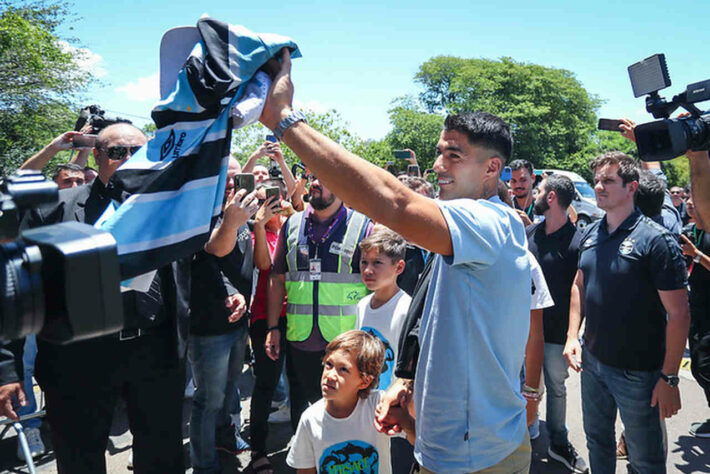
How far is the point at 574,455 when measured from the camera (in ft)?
12.4

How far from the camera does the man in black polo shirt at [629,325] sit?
2.75m

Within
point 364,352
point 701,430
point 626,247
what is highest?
point 626,247

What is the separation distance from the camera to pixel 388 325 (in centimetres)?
296

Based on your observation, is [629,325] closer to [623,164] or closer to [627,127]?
[623,164]

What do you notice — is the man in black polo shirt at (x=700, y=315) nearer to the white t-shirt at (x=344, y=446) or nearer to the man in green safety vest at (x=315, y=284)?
the man in green safety vest at (x=315, y=284)

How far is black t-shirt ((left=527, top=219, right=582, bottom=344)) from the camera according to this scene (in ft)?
12.8

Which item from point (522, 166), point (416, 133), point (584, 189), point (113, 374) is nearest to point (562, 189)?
→ point (522, 166)

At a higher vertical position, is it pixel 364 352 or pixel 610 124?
pixel 610 124

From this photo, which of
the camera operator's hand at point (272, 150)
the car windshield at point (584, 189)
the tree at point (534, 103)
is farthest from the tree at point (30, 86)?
the tree at point (534, 103)

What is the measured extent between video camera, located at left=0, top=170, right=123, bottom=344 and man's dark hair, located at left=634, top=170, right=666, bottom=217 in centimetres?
420

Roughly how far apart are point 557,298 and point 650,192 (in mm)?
1208

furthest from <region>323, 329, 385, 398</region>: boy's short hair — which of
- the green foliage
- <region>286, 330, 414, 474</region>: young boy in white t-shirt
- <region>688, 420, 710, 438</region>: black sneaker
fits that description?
the green foliage

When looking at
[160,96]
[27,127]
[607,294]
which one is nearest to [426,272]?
→ [160,96]

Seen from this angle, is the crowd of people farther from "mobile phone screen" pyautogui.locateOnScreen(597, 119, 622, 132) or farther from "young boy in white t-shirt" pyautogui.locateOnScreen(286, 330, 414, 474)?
"mobile phone screen" pyautogui.locateOnScreen(597, 119, 622, 132)
